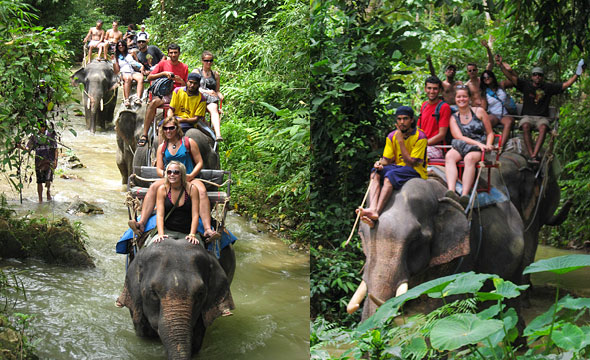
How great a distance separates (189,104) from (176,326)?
7.43 ft

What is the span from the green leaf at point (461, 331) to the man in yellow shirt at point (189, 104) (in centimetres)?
372

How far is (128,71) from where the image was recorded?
7137 millimetres

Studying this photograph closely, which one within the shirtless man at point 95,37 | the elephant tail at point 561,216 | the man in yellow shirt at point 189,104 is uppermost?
the shirtless man at point 95,37

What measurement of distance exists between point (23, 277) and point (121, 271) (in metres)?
0.85

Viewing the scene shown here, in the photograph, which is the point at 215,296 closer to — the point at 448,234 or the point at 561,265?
the point at 448,234

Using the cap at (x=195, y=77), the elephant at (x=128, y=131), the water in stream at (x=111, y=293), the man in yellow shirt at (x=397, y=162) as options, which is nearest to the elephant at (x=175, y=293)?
the water in stream at (x=111, y=293)

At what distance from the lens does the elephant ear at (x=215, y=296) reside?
4082mm

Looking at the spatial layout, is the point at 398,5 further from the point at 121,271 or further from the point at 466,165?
the point at 121,271

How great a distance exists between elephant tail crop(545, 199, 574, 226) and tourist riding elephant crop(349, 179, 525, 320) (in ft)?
4.05

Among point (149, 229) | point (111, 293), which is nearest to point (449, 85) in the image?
point (149, 229)

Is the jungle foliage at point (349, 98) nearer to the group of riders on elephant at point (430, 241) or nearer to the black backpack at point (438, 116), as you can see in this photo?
the black backpack at point (438, 116)

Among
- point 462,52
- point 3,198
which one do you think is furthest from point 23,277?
point 462,52

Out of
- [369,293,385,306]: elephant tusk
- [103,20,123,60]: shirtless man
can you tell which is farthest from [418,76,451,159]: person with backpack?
[103,20,123,60]: shirtless man

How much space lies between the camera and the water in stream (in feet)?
15.1
